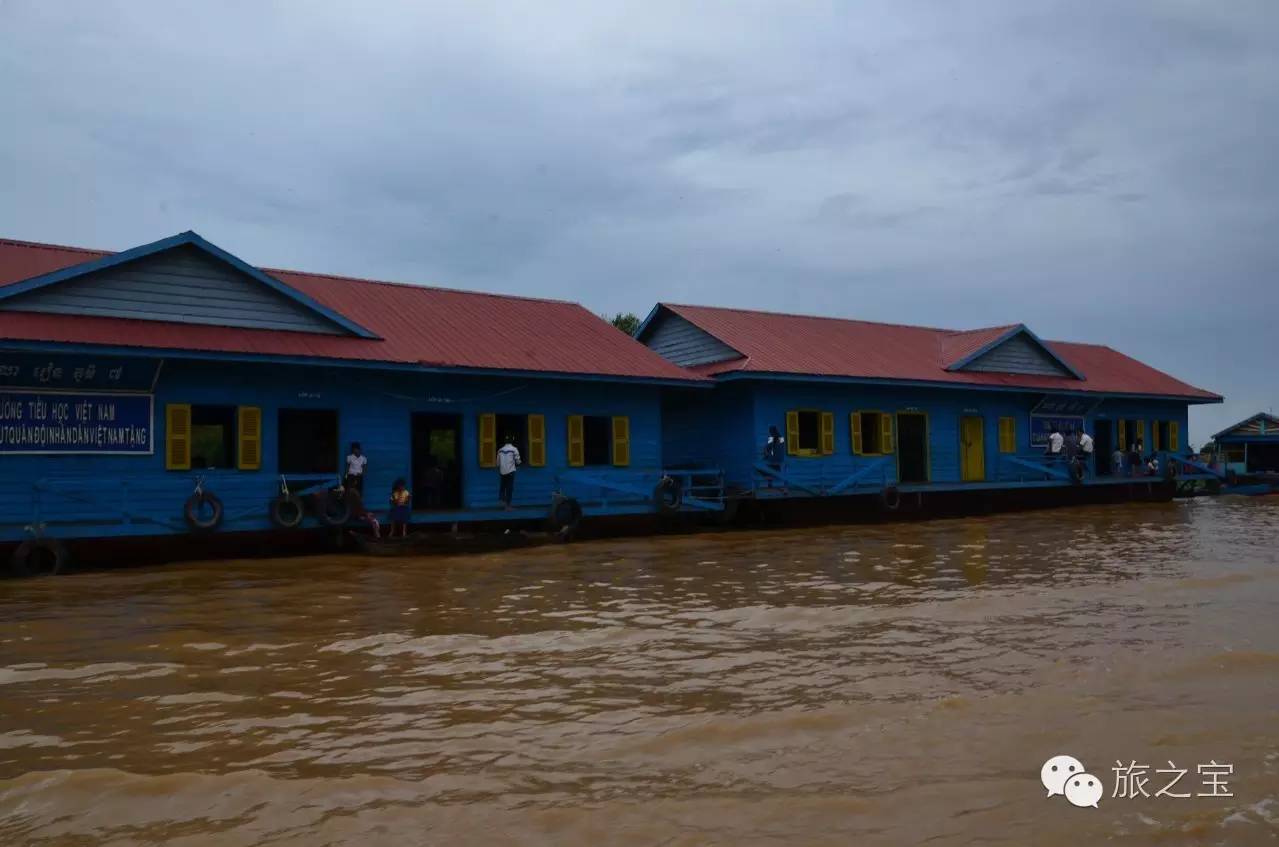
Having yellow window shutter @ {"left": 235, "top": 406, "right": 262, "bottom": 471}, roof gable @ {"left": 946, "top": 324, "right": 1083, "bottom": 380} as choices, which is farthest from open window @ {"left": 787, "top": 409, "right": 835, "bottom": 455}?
yellow window shutter @ {"left": 235, "top": 406, "right": 262, "bottom": 471}

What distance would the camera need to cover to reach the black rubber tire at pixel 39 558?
14523mm

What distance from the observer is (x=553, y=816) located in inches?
195

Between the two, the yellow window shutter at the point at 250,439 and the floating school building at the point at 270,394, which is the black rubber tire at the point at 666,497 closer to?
the floating school building at the point at 270,394

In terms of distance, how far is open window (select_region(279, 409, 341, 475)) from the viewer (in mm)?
21297

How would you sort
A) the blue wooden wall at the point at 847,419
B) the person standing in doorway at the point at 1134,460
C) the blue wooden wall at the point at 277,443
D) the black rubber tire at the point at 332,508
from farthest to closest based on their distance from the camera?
the person standing in doorway at the point at 1134,460 → the blue wooden wall at the point at 847,419 → the black rubber tire at the point at 332,508 → the blue wooden wall at the point at 277,443

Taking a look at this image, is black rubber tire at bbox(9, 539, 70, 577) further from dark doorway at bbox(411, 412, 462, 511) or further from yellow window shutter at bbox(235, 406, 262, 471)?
dark doorway at bbox(411, 412, 462, 511)

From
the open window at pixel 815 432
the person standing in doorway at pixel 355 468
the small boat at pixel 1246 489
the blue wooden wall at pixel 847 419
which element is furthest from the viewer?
the small boat at pixel 1246 489

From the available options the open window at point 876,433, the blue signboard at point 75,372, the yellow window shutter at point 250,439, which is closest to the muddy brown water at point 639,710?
the blue signboard at point 75,372

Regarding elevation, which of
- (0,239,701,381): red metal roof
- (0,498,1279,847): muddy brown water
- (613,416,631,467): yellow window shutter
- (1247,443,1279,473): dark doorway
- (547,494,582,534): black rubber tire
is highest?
(0,239,701,381): red metal roof

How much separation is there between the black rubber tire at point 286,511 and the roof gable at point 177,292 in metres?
3.26

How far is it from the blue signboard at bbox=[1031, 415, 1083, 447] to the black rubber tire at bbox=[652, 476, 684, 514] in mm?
13379

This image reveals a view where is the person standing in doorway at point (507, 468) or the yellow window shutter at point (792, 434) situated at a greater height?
the yellow window shutter at point (792, 434)

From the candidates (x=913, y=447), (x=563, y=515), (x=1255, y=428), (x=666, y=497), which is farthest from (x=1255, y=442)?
(x=563, y=515)

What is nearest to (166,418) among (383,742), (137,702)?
(137,702)
